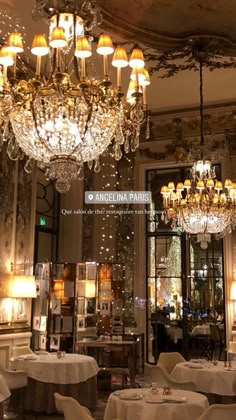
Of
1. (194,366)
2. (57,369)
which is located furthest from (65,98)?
(194,366)

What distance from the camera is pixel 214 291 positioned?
9.68 meters

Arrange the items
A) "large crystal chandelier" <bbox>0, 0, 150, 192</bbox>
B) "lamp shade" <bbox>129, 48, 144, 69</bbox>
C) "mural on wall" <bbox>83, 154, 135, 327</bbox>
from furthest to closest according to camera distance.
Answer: "mural on wall" <bbox>83, 154, 135, 327</bbox> < "lamp shade" <bbox>129, 48, 144, 69</bbox> < "large crystal chandelier" <bbox>0, 0, 150, 192</bbox>

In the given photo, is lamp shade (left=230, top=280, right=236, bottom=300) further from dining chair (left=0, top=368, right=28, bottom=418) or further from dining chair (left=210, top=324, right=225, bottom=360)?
dining chair (left=0, top=368, right=28, bottom=418)

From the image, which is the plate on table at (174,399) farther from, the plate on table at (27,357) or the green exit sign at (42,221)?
the green exit sign at (42,221)

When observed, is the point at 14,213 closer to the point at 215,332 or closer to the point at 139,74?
the point at 215,332

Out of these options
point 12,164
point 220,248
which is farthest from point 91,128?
point 220,248

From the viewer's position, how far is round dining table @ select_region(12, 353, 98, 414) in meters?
6.60

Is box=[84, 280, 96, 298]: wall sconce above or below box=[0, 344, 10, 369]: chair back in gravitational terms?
above

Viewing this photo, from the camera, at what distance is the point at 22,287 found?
310 inches

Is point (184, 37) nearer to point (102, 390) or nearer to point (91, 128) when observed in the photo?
point (91, 128)

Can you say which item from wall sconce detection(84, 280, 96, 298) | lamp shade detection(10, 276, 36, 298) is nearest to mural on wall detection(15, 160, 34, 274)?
lamp shade detection(10, 276, 36, 298)

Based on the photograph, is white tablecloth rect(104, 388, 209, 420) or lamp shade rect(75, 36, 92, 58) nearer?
lamp shade rect(75, 36, 92, 58)

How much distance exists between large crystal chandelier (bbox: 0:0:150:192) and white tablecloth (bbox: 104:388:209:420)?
2.05m

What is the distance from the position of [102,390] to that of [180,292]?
259 cm
